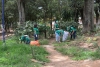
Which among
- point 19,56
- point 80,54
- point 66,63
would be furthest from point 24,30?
point 66,63

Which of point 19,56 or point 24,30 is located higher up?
point 24,30

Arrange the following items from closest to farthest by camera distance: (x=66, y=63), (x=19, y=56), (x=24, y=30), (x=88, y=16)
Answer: (x=66, y=63), (x=19, y=56), (x=24, y=30), (x=88, y=16)

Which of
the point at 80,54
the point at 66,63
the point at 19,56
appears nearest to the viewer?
the point at 66,63

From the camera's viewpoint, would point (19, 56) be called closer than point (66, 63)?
No

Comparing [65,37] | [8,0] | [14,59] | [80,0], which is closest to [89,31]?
[65,37]

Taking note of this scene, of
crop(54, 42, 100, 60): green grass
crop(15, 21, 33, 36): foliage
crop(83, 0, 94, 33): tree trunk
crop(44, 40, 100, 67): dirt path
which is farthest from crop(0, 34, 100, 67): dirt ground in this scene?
crop(83, 0, 94, 33): tree trunk

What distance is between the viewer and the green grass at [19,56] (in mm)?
9961

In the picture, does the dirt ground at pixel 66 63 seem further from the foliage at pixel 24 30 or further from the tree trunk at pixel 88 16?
the tree trunk at pixel 88 16

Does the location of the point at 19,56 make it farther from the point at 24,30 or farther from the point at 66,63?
the point at 24,30

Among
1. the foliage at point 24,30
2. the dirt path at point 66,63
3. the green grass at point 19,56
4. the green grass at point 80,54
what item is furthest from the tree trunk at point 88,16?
the dirt path at point 66,63

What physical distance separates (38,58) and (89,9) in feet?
39.8

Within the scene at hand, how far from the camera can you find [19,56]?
10922 mm

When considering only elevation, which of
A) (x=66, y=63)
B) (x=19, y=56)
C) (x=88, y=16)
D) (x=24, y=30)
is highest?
(x=88, y=16)

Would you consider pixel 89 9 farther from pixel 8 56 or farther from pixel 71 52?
pixel 8 56
